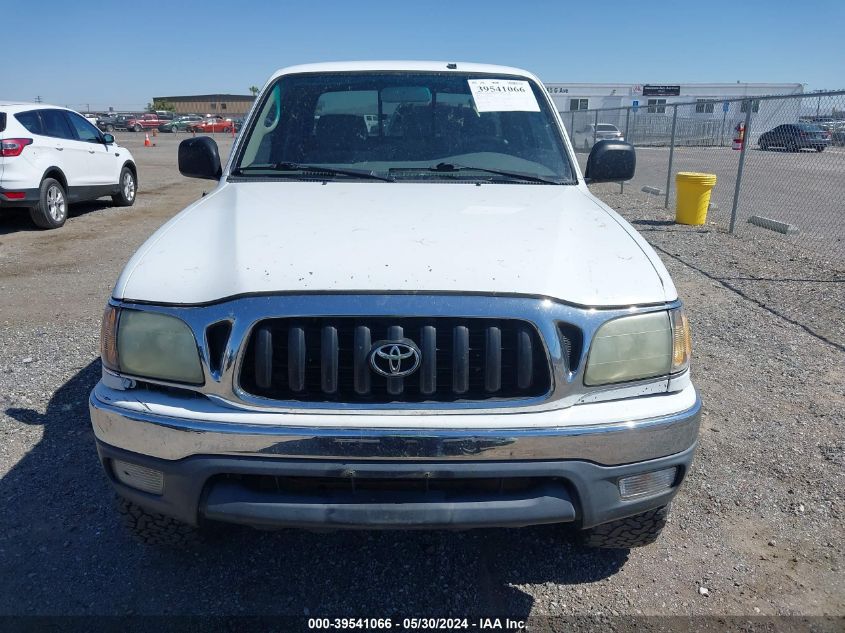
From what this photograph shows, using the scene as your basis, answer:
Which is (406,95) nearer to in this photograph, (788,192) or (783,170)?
(783,170)

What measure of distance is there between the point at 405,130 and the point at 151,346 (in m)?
1.99

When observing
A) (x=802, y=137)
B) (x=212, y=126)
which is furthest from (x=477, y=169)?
(x=212, y=126)

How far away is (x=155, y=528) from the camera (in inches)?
100

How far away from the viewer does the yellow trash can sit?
33.8 ft

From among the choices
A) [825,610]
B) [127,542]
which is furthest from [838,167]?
[127,542]

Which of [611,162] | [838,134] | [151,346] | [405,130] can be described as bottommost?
[151,346]

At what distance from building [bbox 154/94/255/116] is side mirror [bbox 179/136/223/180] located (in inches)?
3752

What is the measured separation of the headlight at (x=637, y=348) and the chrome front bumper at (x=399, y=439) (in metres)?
0.13

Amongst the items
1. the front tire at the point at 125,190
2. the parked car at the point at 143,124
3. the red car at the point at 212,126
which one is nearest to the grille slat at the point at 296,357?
the front tire at the point at 125,190

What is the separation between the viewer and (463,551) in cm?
280

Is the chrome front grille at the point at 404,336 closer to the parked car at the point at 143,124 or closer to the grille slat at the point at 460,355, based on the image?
the grille slat at the point at 460,355

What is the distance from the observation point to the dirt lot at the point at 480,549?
2.53 meters

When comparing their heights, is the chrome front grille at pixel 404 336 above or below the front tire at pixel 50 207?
above

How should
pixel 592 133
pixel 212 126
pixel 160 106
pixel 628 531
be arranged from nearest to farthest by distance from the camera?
1. pixel 628 531
2. pixel 592 133
3. pixel 212 126
4. pixel 160 106
